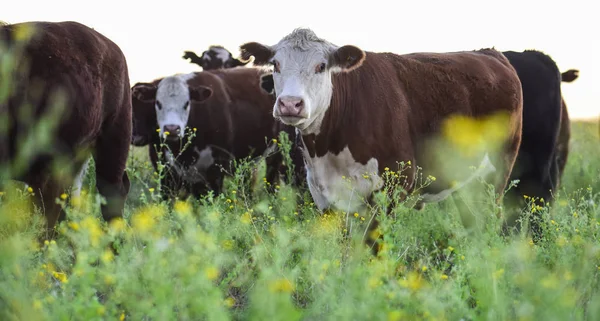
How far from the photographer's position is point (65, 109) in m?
5.81

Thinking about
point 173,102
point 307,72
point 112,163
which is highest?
point 307,72

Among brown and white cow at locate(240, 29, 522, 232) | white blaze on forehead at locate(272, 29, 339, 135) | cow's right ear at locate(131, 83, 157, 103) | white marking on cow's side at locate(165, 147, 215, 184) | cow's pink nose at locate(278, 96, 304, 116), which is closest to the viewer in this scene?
cow's pink nose at locate(278, 96, 304, 116)

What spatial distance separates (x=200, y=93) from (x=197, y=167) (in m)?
0.97

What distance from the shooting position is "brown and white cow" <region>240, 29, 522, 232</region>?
19.4 ft

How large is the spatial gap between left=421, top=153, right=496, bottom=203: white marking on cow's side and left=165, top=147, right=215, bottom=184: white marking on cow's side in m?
3.77

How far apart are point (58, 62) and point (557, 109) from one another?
204 inches

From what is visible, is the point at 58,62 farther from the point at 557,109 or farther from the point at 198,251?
the point at 557,109

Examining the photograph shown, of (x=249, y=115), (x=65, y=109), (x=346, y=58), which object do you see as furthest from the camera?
(x=249, y=115)

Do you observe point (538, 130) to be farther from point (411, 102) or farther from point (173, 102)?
point (173, 102)

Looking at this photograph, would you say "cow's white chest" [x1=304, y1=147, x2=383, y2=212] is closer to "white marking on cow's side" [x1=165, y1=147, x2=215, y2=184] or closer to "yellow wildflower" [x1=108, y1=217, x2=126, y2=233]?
"yellow wildflower" [x1=108, y1=217, x2=126, y2=233]

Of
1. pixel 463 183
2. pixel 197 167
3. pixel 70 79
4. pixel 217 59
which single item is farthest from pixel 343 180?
pixel 217 59

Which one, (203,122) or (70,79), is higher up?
(70,79)

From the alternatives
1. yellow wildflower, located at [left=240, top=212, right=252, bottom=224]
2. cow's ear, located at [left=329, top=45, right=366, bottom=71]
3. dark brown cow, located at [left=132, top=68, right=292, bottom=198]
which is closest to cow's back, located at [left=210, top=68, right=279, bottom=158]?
dark brown cow, located at [left=132, top=68, right=292, bottom=198]

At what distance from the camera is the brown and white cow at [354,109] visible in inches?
233
